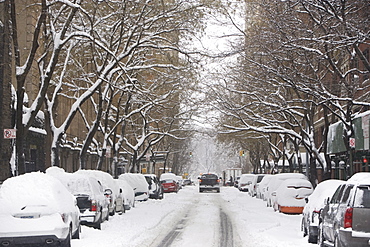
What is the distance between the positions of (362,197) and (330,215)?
5.93 feet

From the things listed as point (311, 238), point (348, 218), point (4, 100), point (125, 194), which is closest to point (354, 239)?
point (348, 218)

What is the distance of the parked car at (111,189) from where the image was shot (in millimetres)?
23625

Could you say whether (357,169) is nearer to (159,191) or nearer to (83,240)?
(159,191)

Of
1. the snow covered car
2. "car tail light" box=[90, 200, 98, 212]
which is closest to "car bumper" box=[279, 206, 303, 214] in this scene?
"car tail light" box=[90, 200, 98, 212]

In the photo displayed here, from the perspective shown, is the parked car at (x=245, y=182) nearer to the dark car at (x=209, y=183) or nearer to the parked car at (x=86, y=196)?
the dark car at (x=209, y=183)

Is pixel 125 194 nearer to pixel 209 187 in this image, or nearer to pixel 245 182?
pixel 209 187

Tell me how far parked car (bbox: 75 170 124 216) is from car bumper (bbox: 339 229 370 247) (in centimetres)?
1252

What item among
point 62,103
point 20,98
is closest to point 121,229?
point 20,98

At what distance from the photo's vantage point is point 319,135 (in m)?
59.7

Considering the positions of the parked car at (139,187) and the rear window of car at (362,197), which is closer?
the rear window of car at (362,197)

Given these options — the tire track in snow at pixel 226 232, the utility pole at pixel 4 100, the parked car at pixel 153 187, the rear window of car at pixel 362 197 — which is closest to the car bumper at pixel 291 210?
the tire track in snow at pixel 226 232

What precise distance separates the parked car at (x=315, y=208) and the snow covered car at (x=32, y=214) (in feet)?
20.3

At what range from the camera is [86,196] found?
18250 mm

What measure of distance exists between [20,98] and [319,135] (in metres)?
43.6
